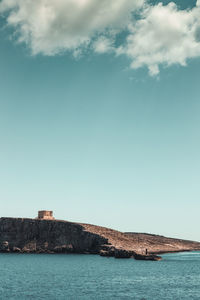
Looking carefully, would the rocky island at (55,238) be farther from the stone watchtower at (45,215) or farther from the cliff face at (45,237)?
the stone watchtower at (45,215)

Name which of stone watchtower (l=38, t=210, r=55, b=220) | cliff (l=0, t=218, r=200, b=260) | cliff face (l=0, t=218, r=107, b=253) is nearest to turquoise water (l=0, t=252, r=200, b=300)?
cliff (l=0, t=218, r=200, b=260)

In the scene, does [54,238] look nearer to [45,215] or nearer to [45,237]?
[45,237]

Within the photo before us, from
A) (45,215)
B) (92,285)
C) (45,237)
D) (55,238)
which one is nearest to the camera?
(92,285)

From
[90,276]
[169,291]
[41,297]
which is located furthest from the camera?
[90,276]

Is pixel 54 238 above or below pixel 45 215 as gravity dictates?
below

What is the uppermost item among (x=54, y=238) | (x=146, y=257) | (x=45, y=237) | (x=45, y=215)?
(x=45, y=215)

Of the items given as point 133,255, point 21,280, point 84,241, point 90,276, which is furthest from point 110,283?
point 84,241

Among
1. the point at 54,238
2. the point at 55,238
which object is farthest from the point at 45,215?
the point at 55,238

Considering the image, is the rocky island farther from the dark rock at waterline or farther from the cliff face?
the dark rock at waterline

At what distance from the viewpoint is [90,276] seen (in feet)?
278

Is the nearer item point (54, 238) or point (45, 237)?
point (54, 238)

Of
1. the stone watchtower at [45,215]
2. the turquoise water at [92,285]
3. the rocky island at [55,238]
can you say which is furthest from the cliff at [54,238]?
the turquoise water at [92,285]

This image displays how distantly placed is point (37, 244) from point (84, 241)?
73.5 ft

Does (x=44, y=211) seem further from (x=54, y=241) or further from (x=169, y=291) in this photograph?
(x=169, y=291)
